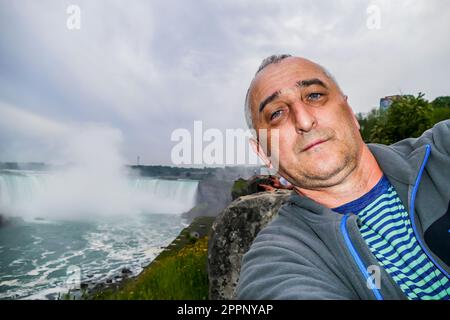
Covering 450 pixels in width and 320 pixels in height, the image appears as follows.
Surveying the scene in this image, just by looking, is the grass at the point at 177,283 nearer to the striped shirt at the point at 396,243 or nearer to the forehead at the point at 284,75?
the striped shirt at the point at 396,243

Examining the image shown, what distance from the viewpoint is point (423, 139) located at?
1.57 metres

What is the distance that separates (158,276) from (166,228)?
23.4 m

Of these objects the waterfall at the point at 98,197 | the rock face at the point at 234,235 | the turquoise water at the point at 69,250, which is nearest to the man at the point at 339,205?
the rock face at the point at 234,235

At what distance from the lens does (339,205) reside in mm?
1566

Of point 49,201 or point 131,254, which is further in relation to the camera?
point 49,201

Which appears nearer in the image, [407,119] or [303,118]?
[303,118]

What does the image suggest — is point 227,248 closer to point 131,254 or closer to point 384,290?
point 384,290

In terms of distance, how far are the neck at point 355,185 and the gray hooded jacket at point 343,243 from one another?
7 centimetres

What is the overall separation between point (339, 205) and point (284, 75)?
0.89 m

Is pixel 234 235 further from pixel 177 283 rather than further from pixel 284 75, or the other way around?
pixel 284 75

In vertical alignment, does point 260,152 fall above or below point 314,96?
below

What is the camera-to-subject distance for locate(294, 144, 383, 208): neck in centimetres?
152

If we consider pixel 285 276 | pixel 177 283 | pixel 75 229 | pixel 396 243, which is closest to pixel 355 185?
pixel 396 243

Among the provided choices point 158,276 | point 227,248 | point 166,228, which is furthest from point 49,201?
point 227,248
